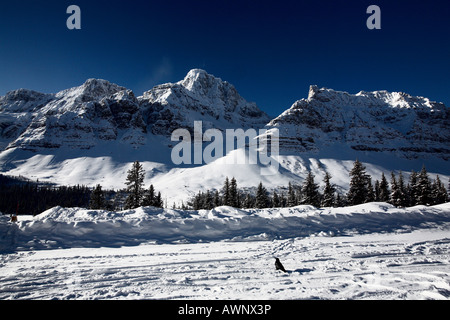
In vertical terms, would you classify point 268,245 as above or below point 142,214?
below

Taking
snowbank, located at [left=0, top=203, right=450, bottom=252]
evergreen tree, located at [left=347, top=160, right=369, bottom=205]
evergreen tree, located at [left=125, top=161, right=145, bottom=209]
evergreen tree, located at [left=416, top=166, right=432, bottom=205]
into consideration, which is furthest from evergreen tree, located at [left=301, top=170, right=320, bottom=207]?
evergreen tree, located at [left=125, top=161, right=145, bottom=209]

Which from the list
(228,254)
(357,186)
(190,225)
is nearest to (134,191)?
(190,225)

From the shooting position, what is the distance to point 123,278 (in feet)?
18.5

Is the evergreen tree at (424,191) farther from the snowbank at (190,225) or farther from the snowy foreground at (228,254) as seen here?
the snowbank at (190,225)

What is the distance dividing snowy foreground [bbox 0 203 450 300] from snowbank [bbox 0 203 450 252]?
5cm

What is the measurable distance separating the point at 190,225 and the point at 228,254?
395 centimetres

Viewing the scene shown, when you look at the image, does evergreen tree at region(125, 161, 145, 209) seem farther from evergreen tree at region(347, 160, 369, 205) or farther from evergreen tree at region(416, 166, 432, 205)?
evergreen tree at region(416, 166, 432, 205)

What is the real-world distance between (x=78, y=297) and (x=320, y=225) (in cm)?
1127

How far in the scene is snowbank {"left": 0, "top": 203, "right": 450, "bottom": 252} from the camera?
993cm

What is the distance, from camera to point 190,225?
11.4 meters

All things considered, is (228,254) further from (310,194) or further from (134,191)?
(310,194)
